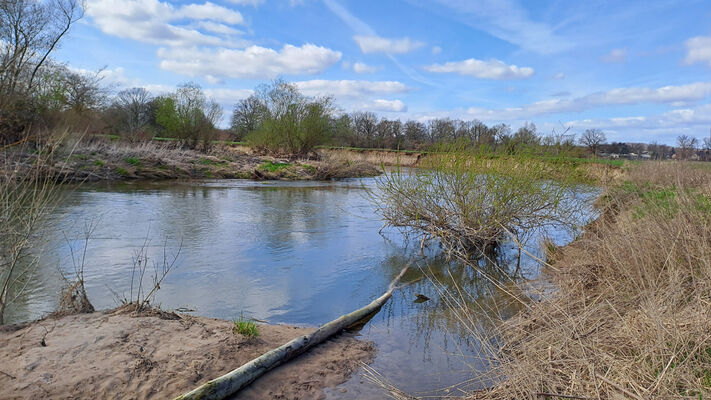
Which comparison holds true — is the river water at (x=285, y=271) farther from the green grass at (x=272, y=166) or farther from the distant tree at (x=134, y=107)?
the distant tree at (x=134, y=107)

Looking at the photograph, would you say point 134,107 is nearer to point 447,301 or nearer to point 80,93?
point 80,93

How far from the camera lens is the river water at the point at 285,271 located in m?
6.39

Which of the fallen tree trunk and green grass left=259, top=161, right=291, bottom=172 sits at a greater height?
green grass left=259, top=161, right=291, bottom=172

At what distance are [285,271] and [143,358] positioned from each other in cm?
517

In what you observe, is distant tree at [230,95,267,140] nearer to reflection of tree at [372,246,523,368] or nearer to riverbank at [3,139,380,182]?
riverbank at [3,139,380,182]

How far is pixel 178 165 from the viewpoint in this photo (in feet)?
101

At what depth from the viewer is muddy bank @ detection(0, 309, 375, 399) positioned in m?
4.36

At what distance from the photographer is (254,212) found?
1742cm

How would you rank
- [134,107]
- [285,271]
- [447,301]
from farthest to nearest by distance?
[134,107] → [285,271] → [447,301]

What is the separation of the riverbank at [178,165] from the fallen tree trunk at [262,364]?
70.5 feet

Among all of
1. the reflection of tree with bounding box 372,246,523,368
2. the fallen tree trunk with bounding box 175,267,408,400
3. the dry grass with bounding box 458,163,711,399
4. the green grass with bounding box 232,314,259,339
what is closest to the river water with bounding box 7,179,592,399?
the reflection of tree with bounding box 372,246,523,368

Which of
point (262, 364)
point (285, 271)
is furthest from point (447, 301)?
point (285, 271)

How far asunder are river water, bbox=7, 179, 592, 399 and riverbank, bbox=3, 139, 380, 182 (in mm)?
9172

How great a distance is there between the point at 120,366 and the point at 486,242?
27.6ft
